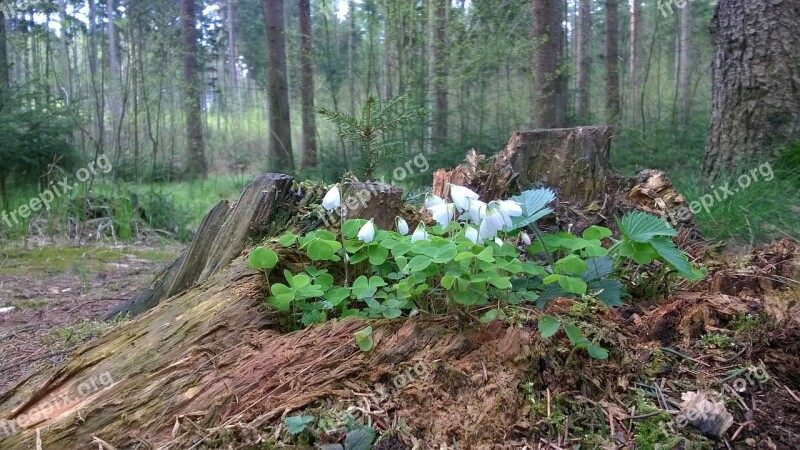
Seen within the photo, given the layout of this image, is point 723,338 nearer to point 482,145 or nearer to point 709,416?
point 709,416

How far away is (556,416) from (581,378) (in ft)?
0.59

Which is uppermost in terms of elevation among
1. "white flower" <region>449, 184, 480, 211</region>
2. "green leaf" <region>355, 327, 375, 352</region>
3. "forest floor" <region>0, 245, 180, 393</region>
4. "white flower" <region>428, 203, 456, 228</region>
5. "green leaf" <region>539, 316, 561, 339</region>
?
"white flower" <region>449, 184, 480, 211</region>

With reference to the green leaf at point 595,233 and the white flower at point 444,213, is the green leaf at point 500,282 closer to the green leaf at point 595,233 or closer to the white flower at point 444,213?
the white flower at point 444,213

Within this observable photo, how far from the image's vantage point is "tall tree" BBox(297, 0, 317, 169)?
10706 mm

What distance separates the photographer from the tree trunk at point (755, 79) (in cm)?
493

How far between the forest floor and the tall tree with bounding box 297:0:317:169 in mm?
5167

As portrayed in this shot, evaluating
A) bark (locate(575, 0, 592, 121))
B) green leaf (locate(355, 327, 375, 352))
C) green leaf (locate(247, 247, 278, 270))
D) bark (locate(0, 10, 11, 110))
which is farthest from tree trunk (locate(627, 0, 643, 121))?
green leaf (locate(355, 327, 375, 352))

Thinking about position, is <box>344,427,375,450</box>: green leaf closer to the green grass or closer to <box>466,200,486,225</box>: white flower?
<box>466,200,486,225</box>: white flower

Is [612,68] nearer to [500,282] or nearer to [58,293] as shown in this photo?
[58,293]

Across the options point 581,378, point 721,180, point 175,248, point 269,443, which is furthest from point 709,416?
point 175,248

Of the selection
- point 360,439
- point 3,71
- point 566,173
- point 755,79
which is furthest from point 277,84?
point 360,439

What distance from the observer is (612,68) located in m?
11.8

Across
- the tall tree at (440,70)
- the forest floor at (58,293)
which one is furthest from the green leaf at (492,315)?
the tall tree at (440,70)

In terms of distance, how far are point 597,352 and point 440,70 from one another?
27.2 feet
